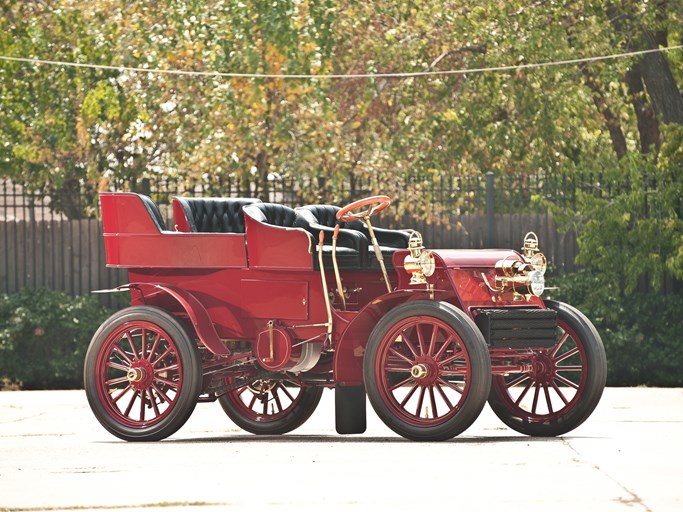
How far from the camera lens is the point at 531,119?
23688 millimetres

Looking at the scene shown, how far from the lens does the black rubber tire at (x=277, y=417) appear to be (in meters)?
12.2

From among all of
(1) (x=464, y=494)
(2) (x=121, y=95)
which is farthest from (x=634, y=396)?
(2) (x=121, y=95)

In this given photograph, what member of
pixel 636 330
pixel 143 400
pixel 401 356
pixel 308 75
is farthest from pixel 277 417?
pixel 308 75

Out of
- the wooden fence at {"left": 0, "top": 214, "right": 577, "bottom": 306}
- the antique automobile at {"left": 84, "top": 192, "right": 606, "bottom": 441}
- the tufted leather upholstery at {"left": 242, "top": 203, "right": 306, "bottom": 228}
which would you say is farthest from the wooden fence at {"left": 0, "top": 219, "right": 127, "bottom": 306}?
the tufted leather upholstery at {"left": 242, "top": 203, "right": 306, "bottom": 228}

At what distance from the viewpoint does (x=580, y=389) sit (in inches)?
426

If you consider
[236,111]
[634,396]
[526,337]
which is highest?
[236,111]

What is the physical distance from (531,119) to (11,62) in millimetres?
7887

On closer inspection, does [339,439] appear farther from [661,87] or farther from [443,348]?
[661,87]

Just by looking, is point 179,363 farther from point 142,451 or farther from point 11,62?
point 11,62

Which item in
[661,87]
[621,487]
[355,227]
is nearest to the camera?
[621,487]

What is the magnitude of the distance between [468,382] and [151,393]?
2540 millimetres

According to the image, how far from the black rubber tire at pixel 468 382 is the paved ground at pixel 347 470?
13 cm

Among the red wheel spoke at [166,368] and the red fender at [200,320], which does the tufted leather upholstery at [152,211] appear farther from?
the red wheel spoke at [166,368]

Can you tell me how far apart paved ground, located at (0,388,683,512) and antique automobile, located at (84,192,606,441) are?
11.5 inches
